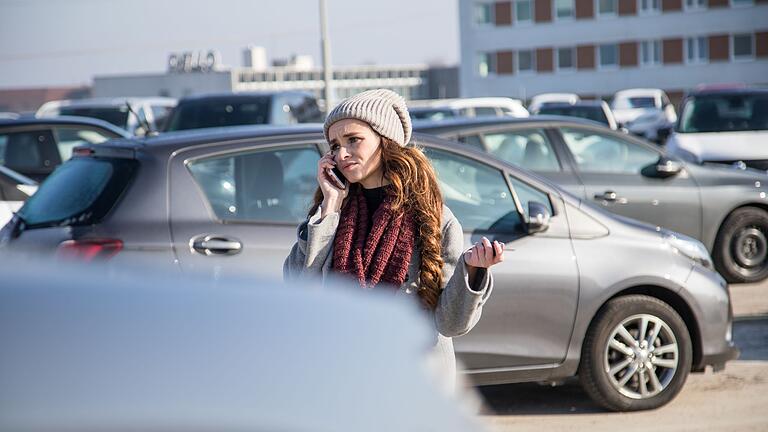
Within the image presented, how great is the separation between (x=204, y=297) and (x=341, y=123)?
1.80 metres

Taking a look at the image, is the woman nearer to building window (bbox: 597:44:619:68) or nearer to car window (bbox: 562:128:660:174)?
car window (bbox: 562:128:660:174)

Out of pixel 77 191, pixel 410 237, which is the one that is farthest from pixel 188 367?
pixel 77 191

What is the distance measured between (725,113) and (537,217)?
33.0ft

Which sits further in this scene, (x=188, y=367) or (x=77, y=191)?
(x=77, y=191)

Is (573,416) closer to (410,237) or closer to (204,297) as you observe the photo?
(410,237)

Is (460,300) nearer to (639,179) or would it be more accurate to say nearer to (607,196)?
(607,196)

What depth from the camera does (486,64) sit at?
75.4 m

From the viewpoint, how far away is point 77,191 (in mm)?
5984

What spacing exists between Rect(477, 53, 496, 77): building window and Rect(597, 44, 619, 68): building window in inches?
275

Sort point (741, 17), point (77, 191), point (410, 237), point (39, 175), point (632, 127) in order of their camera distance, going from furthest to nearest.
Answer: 1. point (741, 17)
2. point (632, 127)
3. point (39, 175)
4. point (77, 191)
5. point (410, 237)

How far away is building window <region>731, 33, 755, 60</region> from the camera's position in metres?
67.1

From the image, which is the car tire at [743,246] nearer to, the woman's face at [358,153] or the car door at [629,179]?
the car door at [629,179]

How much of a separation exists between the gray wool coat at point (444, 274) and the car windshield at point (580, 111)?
2087 centimetres

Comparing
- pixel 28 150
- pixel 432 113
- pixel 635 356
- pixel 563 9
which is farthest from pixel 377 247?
pixel 563 9
